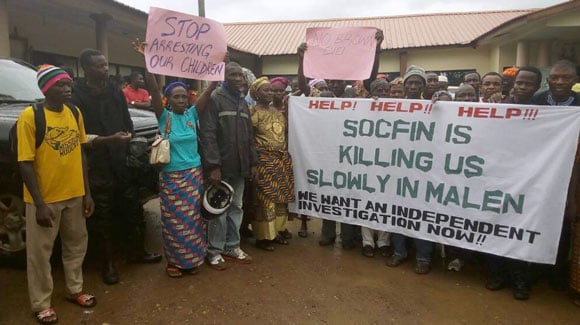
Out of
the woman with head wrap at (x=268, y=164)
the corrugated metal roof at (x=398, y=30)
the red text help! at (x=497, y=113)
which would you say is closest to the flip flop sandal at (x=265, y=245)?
the woman with head wrap at (x=268, y=164)

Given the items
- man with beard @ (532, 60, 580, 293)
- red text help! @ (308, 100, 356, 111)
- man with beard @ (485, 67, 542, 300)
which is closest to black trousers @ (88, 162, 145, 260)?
red text help! @ (308, 100, 356, 111)

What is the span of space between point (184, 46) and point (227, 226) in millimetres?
1653

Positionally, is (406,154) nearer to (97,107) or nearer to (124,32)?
(97,107)

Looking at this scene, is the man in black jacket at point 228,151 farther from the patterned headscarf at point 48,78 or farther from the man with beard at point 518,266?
the man with beard at point 518,266

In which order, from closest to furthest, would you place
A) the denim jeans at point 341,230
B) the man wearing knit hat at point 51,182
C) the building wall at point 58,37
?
the man wearing knit hat at point 51,182 < the denim jeans at point 341,230 < the building wall at point 58,37

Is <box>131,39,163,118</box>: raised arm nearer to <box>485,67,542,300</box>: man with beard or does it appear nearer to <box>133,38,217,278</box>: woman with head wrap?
<box>133,38,217,278</box>: woman with head wrap

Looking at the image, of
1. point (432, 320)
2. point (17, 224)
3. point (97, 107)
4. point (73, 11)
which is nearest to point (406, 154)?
point (432, 320)

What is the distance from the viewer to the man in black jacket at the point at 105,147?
3.19 meters

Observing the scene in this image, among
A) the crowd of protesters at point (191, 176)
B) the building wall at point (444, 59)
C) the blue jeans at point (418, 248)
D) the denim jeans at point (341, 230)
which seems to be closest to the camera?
the crowd of protesters at point (191, 176)

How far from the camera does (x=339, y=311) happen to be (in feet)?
10.1

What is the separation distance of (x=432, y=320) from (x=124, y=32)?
10454mm

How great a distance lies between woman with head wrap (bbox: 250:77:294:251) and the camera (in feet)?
13.3

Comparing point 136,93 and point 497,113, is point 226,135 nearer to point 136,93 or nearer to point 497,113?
point 497,113

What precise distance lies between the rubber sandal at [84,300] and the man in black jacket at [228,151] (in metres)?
1.03
